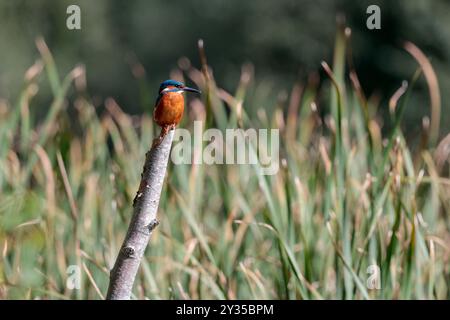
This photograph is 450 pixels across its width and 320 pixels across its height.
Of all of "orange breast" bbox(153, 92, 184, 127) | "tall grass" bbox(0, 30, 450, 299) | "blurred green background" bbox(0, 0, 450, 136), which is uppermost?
"blurred green background" bbox(0, 0, 450, 136)

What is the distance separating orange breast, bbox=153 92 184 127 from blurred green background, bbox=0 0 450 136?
21.3 ft

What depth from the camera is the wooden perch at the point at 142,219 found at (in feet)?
4.47

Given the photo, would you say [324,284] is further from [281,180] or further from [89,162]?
[89,162]

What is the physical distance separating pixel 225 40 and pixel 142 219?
9683 millimetres

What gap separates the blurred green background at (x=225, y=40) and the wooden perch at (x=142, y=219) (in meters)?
6.38

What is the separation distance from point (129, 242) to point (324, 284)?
4.49ft

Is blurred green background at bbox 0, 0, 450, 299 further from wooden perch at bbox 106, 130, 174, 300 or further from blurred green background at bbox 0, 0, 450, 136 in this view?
blurred green background at bbox 0, 0, 450, 136

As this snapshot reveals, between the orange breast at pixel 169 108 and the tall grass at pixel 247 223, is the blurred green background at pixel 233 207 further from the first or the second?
the orange breast at pixel 169 108

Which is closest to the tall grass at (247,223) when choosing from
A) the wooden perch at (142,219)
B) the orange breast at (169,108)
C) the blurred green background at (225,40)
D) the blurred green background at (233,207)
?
the blurred green background at (233,207)

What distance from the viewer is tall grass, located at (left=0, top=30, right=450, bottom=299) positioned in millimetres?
2355

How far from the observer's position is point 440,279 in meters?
2.74

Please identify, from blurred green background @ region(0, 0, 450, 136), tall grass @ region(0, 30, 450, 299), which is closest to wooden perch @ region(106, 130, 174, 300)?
tall grass @ region(0, 30, 450, 299)

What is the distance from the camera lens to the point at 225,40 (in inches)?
430
